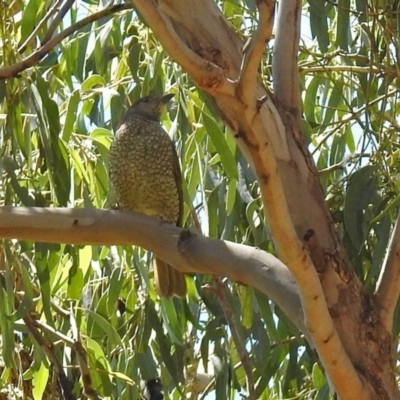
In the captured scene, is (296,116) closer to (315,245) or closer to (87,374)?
(315,245)

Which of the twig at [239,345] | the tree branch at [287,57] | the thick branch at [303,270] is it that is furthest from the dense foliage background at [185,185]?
the thick branch at [303,270]

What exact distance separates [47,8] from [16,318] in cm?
74

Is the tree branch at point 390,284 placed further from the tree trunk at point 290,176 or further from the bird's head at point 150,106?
the bird's head at point 150,106

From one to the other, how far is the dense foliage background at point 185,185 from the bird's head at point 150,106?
0.13 feet

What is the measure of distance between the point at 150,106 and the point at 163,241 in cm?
112

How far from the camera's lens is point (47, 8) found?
233 centimetres

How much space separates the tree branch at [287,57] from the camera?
1.81 m

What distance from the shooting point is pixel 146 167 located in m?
2.91

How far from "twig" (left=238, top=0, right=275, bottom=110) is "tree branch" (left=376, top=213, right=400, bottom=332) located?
0.43 m

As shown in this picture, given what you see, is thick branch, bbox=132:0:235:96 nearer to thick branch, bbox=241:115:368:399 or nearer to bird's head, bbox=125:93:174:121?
thick branch, bbox=241:115:368:399

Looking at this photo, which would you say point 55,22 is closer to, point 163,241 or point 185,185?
point 163,241

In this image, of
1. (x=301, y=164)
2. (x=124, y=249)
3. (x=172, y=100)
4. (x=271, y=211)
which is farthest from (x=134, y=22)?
(x=271, y=211)

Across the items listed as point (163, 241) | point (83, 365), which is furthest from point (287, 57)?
point (83, 365)

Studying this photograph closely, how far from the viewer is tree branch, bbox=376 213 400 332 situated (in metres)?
1.64
